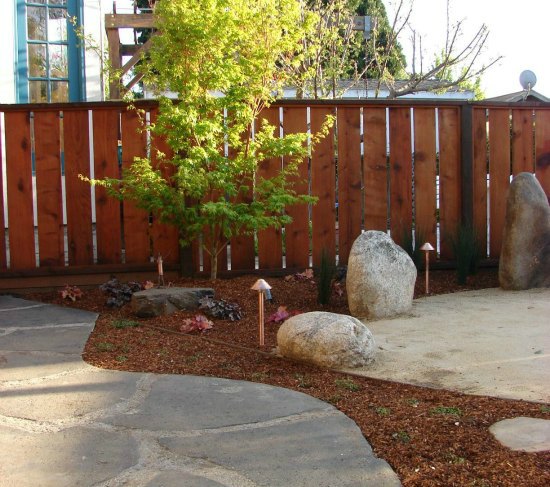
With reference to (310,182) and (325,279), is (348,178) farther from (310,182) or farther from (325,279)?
(325,279)

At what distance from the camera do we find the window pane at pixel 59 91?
927 cm

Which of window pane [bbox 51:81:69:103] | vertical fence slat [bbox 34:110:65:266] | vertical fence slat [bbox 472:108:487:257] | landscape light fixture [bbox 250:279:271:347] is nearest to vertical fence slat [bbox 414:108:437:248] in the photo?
vertical fence slat [bbox 472:108:487:257]

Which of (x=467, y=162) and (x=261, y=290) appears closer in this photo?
(x=261, y=290)

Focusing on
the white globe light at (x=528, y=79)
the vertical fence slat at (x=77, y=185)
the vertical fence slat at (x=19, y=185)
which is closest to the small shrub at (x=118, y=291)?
the vertical fence slat at (x=77, y=185)

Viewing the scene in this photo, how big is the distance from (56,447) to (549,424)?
2005mm

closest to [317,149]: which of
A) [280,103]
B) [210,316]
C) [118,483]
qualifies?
[280,103]

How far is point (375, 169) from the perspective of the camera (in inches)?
269

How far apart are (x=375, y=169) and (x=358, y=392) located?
3869 millimetres

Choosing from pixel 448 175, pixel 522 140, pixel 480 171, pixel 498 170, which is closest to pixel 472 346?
pixel 448 175

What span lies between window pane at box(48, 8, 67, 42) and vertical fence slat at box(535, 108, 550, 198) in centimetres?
650

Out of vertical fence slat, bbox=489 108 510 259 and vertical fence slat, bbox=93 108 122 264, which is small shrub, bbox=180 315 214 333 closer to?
vertical fence slat, bbox=93 108 122 264

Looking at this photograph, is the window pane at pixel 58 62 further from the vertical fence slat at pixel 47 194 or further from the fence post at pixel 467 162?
the fence post at pixel 467 162

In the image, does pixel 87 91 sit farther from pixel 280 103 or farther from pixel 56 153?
pixel 280 103

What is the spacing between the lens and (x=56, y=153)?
20.8 feet
